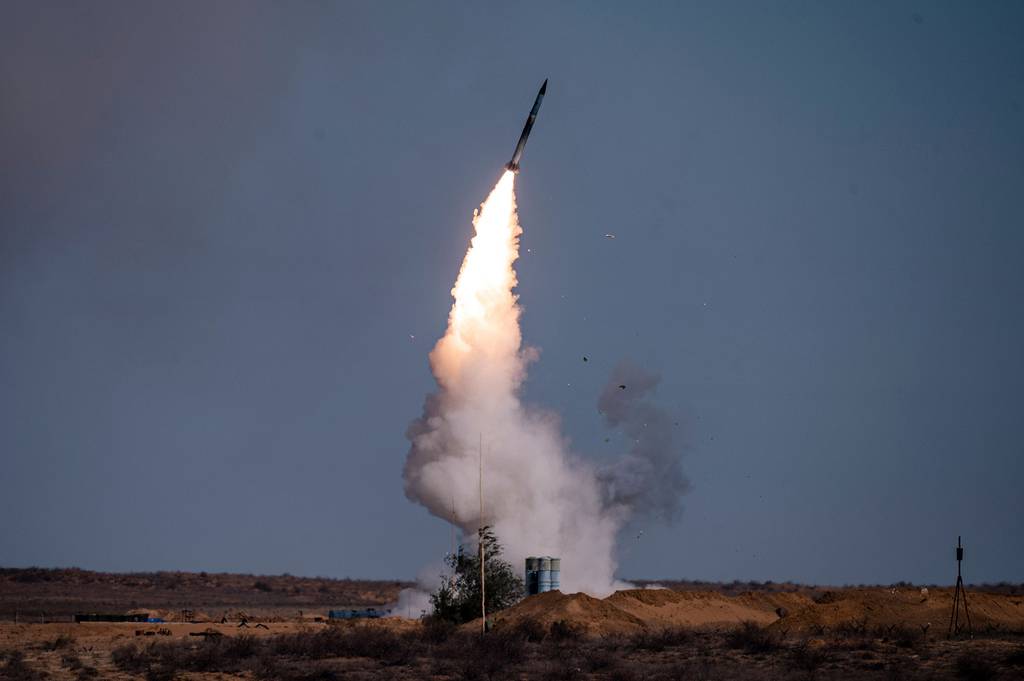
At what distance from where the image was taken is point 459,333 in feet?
231

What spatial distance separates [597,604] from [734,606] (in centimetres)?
796

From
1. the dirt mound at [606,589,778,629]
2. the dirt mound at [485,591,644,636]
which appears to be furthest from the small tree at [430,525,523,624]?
the dirt mound at [606,589,778,629]

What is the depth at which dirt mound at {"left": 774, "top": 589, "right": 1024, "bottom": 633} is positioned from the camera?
56.2m

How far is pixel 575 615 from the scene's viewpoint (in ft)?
196

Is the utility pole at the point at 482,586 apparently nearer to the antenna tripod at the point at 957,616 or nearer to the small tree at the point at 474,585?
the small tree at the point at 474,585

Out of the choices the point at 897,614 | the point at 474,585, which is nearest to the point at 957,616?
the point at 897,614

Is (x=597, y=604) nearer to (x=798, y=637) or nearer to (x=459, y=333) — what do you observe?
(x=798, y=637)

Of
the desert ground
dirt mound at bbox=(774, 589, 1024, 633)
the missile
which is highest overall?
the missile

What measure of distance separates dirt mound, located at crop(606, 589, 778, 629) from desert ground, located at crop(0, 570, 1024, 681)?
8 centimetres

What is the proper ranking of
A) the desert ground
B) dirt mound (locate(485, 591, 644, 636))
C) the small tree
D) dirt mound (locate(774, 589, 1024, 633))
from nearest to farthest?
the desert ground, dirt mound (locate(774, 589, 1024, 633)), dirt mound (locate(485, 591, 644, 636)), the small tree

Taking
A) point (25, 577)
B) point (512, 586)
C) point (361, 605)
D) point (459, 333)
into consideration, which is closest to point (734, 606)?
point (512, 586)

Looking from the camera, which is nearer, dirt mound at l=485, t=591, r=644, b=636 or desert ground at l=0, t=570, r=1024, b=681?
desert ground at l=0, t=570, r=1024, b=681

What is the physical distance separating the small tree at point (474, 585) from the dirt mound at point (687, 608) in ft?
15.4

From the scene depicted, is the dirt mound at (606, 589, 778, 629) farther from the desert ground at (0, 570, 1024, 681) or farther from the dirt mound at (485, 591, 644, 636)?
the dirt mound at (485, 591, 644, 636)
